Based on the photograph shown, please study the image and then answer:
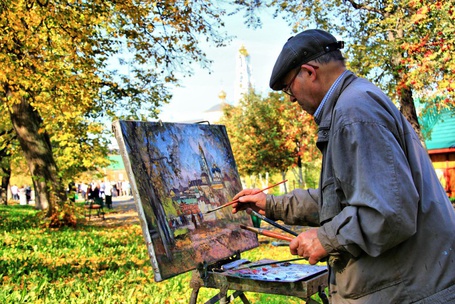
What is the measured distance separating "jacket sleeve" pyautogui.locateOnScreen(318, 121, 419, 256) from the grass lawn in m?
3.67

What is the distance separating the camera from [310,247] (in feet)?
6.04

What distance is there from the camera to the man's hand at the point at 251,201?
2733mm

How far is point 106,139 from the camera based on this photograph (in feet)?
57.8

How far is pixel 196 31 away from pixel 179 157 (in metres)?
7.29

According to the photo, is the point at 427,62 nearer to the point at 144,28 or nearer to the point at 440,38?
the point at 440,38

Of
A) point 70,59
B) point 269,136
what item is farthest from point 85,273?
point 269,136

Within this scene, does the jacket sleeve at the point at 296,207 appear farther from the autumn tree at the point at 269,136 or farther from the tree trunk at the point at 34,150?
the autumn tree at the point at 269,136

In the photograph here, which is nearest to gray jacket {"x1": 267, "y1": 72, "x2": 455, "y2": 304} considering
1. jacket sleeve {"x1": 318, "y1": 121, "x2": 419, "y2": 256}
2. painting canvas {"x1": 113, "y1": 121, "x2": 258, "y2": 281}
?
jacket sleeve {"x1": 318, "y1": 121, "x2": 419, "y2": 256}

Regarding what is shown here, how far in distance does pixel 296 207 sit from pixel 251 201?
12.0 inches

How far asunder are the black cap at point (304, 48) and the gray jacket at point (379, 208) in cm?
16

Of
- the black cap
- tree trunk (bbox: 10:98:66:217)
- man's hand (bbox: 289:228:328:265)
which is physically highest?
tree trunk (bbox: 10:98:66:217)

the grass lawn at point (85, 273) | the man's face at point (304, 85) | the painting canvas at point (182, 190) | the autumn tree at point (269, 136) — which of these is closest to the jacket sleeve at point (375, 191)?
the man's face at point (304, 85)

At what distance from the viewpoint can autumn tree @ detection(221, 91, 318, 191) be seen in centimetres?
2558

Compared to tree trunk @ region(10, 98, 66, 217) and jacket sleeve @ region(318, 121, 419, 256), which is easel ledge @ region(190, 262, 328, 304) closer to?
jacket sleeve @ region(318, 121, 419, 256)
